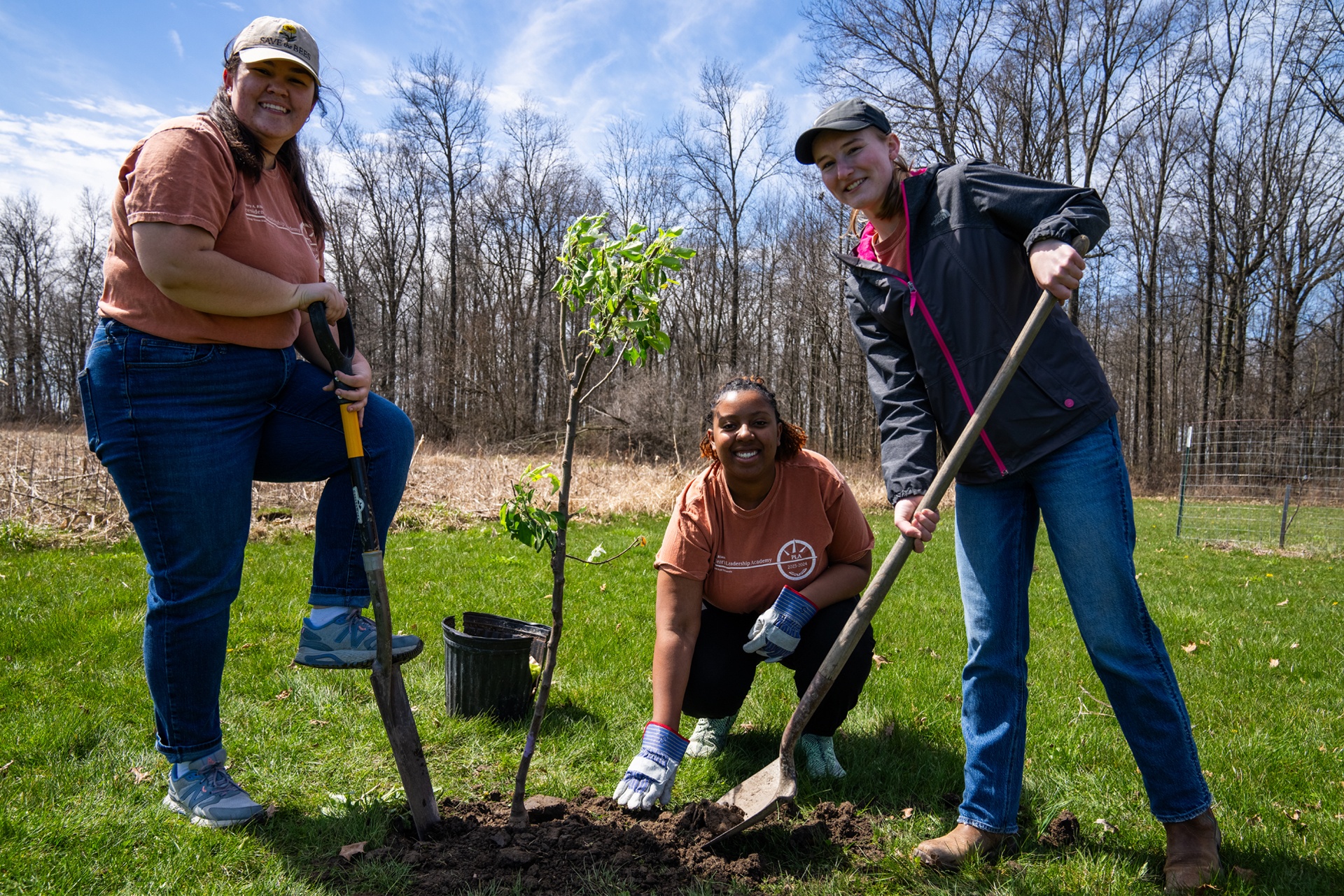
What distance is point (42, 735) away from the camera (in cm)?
302

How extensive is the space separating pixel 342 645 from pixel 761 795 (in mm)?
1388

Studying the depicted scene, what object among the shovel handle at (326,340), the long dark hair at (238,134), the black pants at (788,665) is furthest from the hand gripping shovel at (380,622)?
the black pants at (788,665)

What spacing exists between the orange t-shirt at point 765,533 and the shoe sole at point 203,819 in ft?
5.25

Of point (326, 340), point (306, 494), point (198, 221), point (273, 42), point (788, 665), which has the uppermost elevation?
point (273, 42)

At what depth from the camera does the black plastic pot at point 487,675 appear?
343 centimetres

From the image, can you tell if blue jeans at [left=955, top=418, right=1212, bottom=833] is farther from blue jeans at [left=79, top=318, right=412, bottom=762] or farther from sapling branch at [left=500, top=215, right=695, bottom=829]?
blue jeans at [left=79, top=318, right=412, bottom=762]

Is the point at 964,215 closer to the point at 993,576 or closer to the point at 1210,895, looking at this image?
the point at 993,576

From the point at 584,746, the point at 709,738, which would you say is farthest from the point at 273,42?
the point at 709,738

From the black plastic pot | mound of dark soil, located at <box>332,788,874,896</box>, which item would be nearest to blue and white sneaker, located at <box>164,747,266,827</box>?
mound of dark soil, located at <box>332,788,874,896</box>

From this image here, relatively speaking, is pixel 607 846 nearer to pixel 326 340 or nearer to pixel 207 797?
pixel 207 797

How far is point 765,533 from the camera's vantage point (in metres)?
3.17

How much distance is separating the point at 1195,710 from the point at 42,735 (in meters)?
5.18

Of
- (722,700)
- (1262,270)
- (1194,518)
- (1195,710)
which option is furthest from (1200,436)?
(722,700)

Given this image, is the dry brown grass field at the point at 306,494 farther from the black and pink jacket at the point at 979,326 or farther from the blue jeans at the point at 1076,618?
the blue jeans at the point at 1076,618
